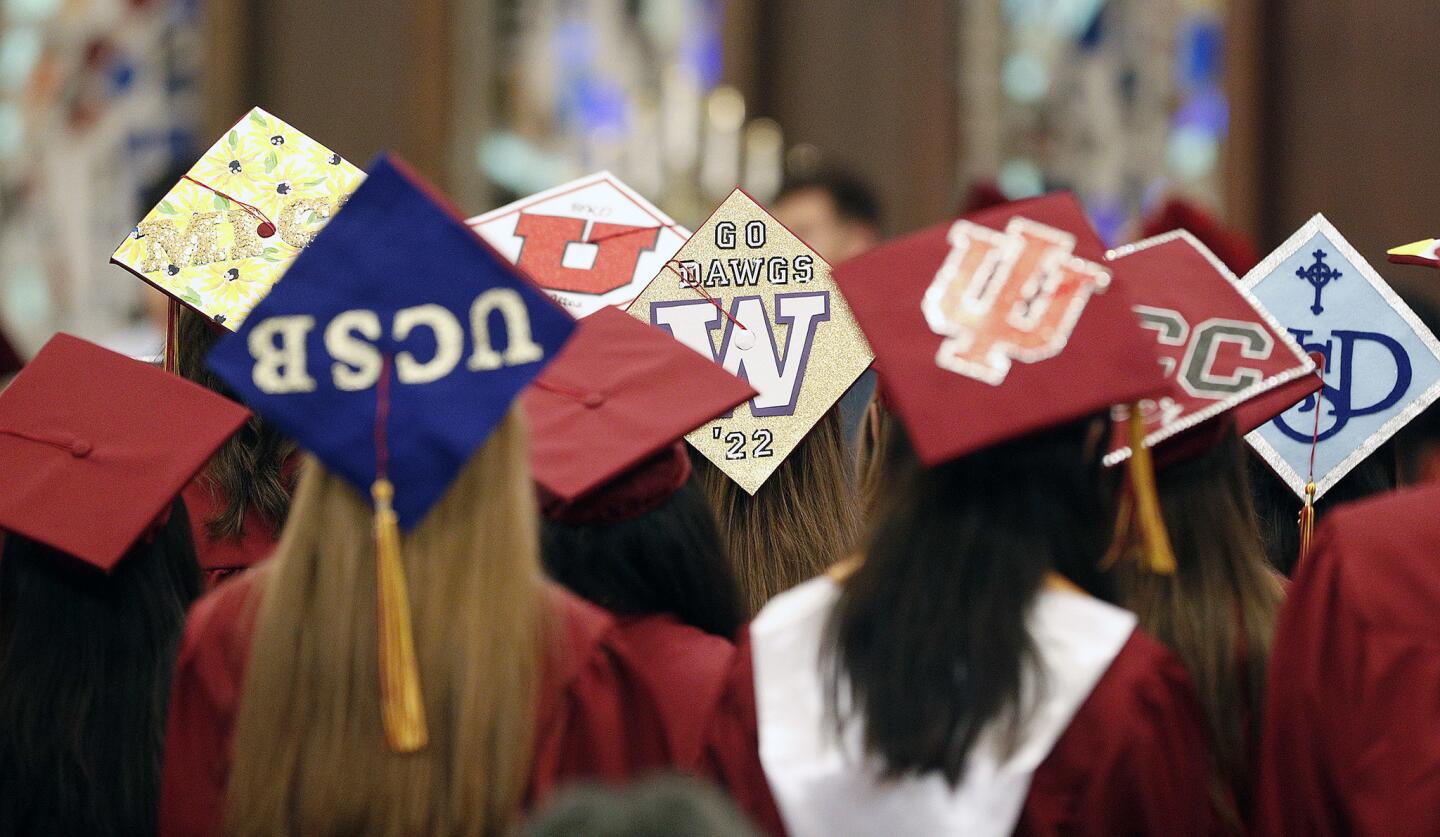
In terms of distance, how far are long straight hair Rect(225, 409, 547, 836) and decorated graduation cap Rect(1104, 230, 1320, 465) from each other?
82cm

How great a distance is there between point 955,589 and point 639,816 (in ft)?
2.22

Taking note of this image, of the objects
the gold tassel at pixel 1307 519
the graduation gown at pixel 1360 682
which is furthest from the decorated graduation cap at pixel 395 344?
the gold tassel at pixel 1307 519

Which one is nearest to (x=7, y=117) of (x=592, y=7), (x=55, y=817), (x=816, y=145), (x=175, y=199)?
A: (x=592, y=7)

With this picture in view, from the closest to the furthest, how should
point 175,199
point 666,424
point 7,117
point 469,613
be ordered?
point 469,613 < point 666,424 < point 175,199 < point 7,117

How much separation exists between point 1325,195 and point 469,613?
14.4 ft

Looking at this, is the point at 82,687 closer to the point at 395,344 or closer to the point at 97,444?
the point at 97,444

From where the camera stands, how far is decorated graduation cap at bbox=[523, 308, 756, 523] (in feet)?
7.36

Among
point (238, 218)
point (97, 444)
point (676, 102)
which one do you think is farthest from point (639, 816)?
point (676, 102)

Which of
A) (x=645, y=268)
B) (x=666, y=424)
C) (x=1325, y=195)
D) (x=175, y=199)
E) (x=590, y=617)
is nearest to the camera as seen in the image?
(x=590, y=617)

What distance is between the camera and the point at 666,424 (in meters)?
2.29

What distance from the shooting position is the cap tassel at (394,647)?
186 cm

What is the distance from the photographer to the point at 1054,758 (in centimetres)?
184

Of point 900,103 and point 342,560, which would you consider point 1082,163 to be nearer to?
point 900,103

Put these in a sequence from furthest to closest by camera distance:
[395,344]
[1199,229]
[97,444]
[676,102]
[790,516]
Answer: [676,102]
[790,516]
[1199,229]
[97,444]
[395,344]
